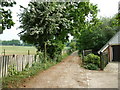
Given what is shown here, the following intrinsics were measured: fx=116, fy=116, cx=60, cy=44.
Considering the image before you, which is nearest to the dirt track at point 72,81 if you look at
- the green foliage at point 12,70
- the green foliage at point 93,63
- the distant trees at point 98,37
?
the green foliage at point 12,70

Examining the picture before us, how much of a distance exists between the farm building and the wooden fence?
1028 cm

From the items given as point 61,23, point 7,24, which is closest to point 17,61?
point 7,24

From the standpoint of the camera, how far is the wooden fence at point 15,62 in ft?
17.1

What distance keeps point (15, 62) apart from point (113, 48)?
13.9 meters

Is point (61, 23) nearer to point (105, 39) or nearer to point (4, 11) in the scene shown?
point (4, 11)

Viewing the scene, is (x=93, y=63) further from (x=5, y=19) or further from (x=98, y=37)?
(x=98, y=37)

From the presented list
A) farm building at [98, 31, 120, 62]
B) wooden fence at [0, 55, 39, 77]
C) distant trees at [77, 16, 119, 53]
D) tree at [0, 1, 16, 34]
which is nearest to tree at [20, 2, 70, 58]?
wooden fence at [0, 55, 39, 77]

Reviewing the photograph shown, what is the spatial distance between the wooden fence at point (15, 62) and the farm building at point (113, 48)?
405 inches

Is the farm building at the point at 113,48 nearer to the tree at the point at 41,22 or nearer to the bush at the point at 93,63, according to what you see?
the bush at the point at 93,63

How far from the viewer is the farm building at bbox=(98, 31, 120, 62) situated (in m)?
15.1

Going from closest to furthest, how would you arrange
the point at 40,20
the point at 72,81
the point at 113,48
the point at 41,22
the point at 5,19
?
the point at 5,19 < the point at 72,81 < the point at 41,22 < the point at 40,20 < the point at 113,48

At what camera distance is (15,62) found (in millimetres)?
6191

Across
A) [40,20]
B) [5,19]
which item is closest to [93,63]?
[40,20]

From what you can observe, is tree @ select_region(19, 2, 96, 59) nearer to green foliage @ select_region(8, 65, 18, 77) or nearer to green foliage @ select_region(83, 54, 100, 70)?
green foliage @ select_region(8, 65, 18, 77)
